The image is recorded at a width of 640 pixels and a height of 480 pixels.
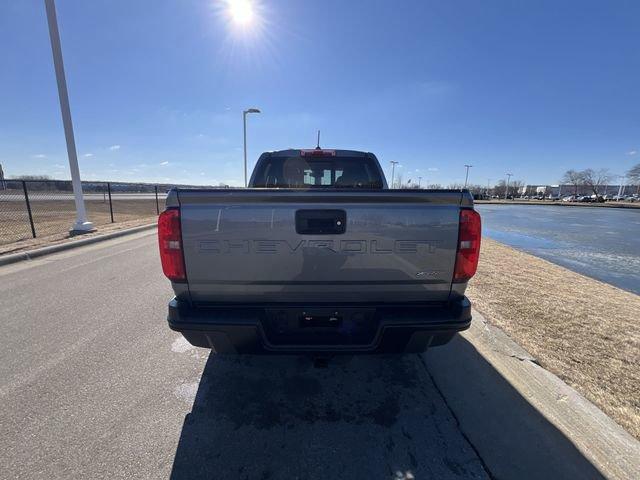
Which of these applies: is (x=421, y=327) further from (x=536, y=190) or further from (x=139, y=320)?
(x=536, y=190)

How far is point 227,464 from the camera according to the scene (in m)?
1.95

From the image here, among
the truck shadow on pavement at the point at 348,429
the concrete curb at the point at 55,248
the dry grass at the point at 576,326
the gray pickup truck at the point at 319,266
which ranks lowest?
the concrete curb at the point at 55,248

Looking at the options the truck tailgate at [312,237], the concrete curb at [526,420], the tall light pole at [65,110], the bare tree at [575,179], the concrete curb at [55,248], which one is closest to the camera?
the concrete curb at [526,420]

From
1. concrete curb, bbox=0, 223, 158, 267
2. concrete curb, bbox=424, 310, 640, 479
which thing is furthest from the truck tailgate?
concrete curb, bbox=0, 223, 158, 267

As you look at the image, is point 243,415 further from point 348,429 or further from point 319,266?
point 319,266

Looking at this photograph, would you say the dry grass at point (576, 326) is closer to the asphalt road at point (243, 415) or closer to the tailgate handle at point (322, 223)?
the asphalt road at point (243, 415)

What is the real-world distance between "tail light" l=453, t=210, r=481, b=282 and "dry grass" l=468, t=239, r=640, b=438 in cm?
157

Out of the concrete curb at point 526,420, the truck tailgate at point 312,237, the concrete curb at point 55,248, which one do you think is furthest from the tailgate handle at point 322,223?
the concrete curb at point 55,248

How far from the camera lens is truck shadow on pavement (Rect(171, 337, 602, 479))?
6.33 ft

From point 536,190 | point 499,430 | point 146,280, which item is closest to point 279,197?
point 499,430

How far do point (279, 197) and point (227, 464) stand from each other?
175cm

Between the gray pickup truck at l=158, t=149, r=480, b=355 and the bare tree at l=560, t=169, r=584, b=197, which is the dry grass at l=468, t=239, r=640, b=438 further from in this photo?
the bare tree at l=560, t=169, r=584, b=197

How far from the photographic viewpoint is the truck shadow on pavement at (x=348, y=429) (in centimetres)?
193

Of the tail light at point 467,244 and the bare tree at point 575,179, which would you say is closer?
the tail light at point 467,244
